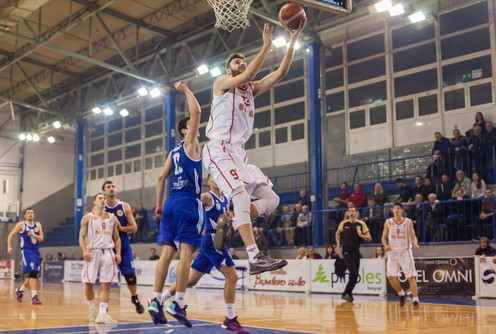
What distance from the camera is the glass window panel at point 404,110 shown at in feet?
→ 64.2

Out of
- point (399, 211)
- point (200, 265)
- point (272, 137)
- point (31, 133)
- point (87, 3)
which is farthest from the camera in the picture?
point (31, 133)

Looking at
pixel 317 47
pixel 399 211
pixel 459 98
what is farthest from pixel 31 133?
pixel 399 211

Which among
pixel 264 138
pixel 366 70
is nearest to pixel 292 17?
pixel 366 70

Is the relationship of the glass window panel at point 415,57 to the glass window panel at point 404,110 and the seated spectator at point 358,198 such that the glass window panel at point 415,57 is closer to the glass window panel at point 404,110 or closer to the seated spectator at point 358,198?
the glass window panel at point 404,110

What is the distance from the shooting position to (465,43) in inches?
719

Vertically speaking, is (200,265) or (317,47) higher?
(317,47)

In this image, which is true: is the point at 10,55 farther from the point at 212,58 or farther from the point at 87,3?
the point at 212,58

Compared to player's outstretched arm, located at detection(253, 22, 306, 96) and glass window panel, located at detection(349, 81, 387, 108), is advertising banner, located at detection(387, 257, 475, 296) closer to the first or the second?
glass window panel, located at detection(349, 81, 387, 108)

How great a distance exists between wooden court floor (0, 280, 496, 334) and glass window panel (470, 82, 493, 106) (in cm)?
746

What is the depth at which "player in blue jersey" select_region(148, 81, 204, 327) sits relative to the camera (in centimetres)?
630

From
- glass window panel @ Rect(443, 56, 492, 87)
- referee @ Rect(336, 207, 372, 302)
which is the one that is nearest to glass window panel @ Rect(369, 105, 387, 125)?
glass window panel @ Rect(443, 56, 492, 87)

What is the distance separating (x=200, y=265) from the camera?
727cm

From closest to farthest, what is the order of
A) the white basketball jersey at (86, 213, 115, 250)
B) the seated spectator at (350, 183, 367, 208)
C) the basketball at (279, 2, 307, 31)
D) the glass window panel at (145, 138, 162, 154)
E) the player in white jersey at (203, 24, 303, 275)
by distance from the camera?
the player in white jersey at (203, 24, 303, 275), the basketball at (279, 2, 307, 31), the white basketball jersey at (86, 213, 115, 250), the seated spectator at (350, 183, 367, 208), the glass window panel at (145, 138, 162, 154)

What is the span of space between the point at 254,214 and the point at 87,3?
16.0 metres
